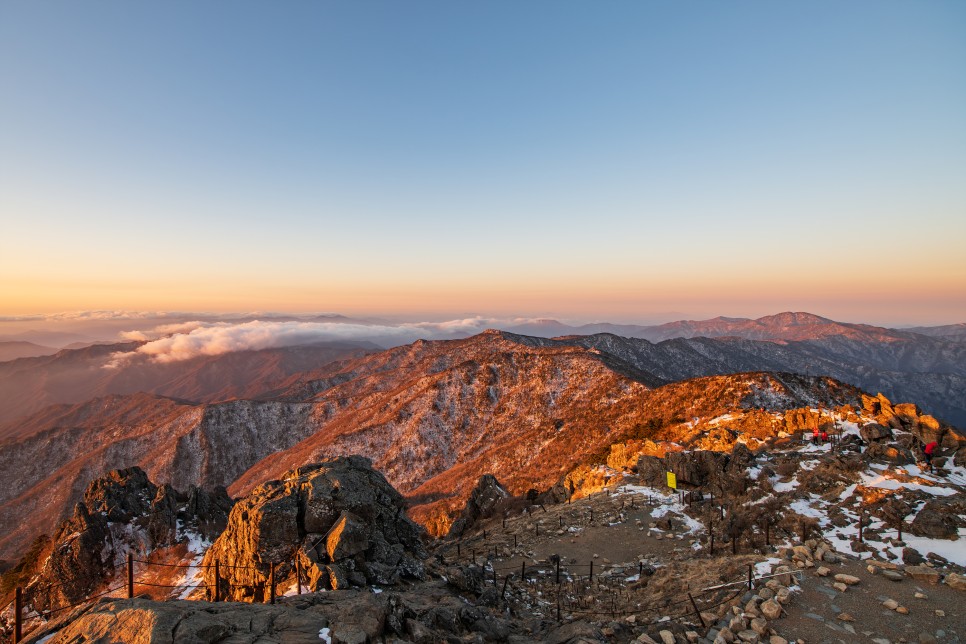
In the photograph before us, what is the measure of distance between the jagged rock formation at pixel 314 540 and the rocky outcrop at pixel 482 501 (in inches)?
889

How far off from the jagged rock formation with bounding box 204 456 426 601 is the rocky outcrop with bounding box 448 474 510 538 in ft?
74.1

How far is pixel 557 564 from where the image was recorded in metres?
24.1

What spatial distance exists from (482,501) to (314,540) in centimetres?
2921

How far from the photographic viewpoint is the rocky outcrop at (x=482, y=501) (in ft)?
142

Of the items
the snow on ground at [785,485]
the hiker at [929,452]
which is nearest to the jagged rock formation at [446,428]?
the hiker at [929,452]

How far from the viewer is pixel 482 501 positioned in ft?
147

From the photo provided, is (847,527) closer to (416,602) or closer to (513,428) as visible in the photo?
(416,602)

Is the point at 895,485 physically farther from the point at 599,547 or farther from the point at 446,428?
the point at 446,428

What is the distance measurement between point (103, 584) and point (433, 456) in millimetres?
68102

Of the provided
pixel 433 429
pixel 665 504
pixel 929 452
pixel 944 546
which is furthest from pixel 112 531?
pixel 929 452

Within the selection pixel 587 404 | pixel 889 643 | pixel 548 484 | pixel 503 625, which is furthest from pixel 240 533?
pixel 587 404

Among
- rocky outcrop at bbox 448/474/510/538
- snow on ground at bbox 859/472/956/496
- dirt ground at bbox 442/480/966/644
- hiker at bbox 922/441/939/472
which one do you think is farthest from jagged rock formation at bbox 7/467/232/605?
hiker at bbox 922/441/939/472

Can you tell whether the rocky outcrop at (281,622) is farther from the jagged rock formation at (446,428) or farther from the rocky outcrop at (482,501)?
the jagged rock formation at (446,428)

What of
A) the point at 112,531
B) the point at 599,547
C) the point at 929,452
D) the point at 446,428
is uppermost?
the point at 929,452
